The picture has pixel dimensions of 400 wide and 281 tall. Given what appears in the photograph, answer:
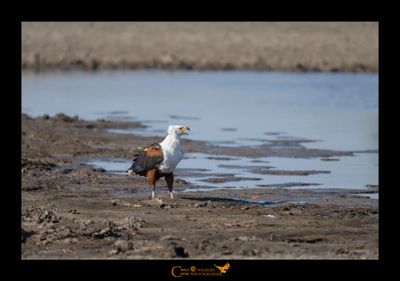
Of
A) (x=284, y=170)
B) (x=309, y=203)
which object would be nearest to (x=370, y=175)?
(x=284, y=170)

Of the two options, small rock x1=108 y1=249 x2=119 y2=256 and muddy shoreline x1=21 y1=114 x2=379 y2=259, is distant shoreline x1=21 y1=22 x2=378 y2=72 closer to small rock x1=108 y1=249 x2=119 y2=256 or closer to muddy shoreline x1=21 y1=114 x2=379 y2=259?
muddy shoreline x1=21 y1=114 x2=379 y2=259

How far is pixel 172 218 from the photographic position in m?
13.8

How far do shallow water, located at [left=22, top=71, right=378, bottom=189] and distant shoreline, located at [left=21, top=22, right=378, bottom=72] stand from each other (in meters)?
2.02

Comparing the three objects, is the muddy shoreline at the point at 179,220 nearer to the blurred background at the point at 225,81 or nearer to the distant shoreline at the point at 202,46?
the blurred background at the point at 225,81

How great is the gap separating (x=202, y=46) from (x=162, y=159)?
3847 centimetres

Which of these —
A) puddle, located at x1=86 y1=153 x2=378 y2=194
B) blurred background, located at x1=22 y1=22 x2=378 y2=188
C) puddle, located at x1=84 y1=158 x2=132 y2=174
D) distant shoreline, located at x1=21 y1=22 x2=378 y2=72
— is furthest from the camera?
distant shoreline, located at x1=21 y1=22 x2=378 y2=72

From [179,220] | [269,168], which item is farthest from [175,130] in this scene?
[269,168]

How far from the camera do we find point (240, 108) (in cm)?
3269

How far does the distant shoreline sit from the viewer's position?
164ft

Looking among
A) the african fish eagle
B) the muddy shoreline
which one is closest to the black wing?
the african fish eagle

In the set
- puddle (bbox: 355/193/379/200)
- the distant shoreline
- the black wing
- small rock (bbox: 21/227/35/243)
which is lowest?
small rock (bbox: 21/227/35/243)

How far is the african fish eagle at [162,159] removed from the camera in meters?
15.1

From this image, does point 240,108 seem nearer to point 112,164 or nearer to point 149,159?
point 112,164
